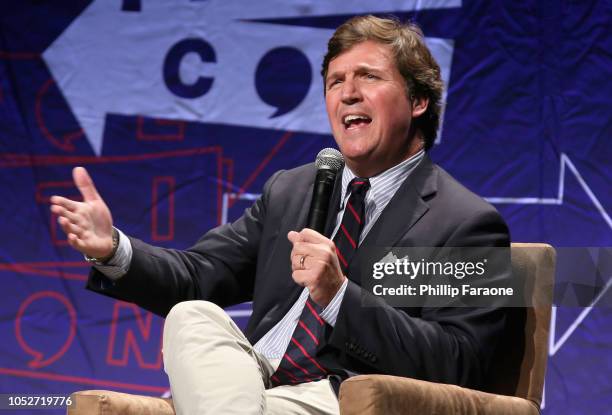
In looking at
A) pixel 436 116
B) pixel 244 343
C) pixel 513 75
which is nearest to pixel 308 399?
pixel 244 343

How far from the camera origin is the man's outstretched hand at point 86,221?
6.07ft

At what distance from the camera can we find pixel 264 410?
165 cm

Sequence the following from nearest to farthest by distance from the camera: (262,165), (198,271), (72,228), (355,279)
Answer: (72,228)
(355,279)
(198,271)
(262,165)

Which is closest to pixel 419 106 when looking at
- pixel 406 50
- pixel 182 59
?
pixel 406 50

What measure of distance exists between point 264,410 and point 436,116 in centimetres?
93

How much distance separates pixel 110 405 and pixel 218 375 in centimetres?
25

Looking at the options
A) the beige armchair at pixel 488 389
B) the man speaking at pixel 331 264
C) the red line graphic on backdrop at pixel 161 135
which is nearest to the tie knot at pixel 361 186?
the man speaking at pixel 331 264

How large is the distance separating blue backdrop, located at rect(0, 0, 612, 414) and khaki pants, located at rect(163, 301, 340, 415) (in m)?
1.30

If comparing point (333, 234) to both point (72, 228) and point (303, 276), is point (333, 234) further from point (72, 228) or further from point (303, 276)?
point (72, 228)

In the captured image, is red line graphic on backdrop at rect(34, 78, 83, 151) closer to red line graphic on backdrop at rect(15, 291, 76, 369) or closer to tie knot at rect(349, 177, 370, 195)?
red line graphic on backdrop at rect(15, 291, 76, 369)

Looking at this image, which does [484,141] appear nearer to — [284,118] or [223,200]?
[284,118]

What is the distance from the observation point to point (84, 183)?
1874 millimetres

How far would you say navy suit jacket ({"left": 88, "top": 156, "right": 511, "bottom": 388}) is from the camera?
1780 millimetres

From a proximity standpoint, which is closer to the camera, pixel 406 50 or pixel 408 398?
pixel 408 398
